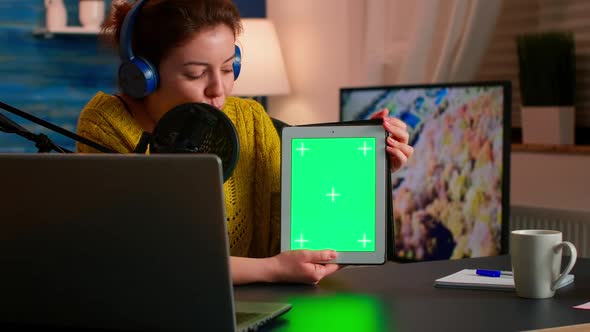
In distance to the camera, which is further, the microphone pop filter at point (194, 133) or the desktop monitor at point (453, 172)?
the desktop monitor at point (453, 172)

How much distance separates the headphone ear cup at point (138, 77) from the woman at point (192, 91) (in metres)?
0.04

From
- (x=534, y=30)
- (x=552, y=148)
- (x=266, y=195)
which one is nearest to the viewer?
(x=266, y=195)

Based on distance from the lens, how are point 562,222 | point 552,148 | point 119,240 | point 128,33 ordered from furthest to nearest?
point 552,148, point 562,222, point 128,33, point 119,240

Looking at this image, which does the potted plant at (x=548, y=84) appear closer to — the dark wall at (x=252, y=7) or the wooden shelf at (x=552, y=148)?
the wooden shelf at (x=552, y=148)

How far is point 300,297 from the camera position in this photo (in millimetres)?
1254

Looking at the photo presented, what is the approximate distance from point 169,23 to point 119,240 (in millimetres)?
679

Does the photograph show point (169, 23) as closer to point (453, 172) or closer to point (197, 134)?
point (197, 134)

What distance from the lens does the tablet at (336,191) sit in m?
1.34

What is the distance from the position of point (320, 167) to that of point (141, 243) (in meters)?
0.46

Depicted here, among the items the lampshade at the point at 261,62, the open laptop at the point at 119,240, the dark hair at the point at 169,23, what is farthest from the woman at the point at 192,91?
the lampshade at the point at 261,62

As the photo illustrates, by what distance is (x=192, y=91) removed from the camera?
154cm

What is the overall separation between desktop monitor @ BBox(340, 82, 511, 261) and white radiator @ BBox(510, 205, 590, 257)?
270mm

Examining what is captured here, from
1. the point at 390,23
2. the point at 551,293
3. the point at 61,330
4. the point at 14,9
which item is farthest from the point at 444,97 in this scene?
the point at 14,9

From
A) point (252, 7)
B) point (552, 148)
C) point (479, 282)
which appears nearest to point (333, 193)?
point (479, 282)
